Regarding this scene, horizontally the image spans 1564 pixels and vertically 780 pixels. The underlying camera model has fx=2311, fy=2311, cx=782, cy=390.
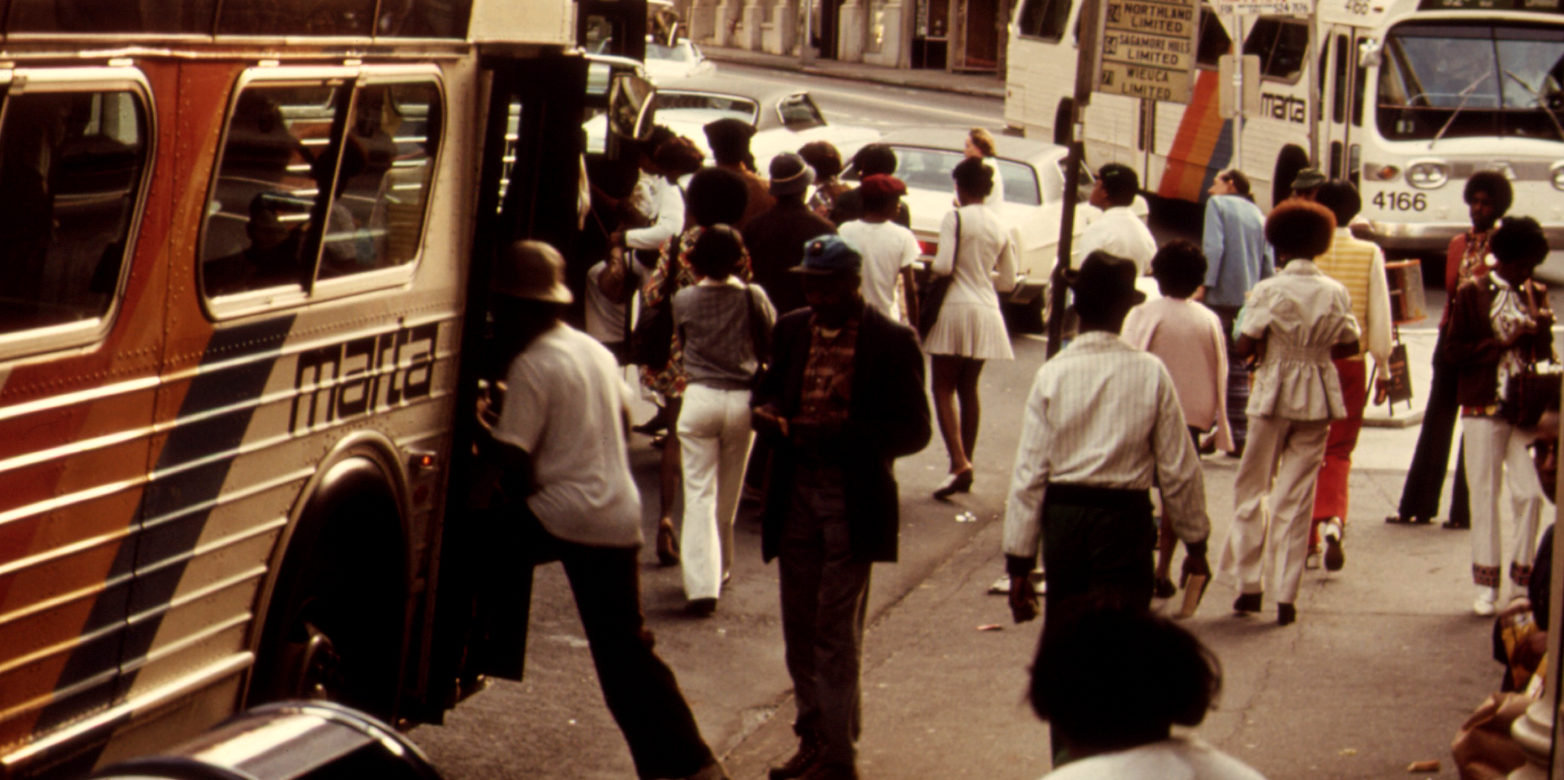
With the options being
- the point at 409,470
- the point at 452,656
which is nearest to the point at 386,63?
the point at 409,470

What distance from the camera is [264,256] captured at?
234 inches

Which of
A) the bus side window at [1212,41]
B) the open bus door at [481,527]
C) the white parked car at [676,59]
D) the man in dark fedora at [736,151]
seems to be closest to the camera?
the open bus door at [481,527]

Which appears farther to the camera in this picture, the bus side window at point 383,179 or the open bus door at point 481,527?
the open bus door at point 481,527

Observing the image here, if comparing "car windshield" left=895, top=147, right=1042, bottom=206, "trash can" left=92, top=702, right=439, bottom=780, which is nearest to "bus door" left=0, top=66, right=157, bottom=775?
"trash can" left=92, top=702, right=439, bottom=780

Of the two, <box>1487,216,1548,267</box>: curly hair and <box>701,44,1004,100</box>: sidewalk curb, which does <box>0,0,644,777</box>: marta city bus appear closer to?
<box>1487,216,1548,267</box>: curly hair

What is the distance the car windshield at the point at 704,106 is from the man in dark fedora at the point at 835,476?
16927 mm

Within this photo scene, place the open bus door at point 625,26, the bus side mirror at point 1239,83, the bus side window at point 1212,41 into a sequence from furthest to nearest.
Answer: the bus side window at point 1212,41, the bus side mirror at point 1239,83, the open bus door at point 625,26

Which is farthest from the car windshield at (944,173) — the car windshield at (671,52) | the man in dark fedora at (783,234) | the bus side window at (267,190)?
the car windshield at (671,52)

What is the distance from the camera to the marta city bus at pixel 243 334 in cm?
496

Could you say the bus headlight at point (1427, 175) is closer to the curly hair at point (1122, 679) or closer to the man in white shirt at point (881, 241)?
the man in white shirt at point (881, 241)

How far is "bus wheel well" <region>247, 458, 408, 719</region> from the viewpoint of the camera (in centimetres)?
625

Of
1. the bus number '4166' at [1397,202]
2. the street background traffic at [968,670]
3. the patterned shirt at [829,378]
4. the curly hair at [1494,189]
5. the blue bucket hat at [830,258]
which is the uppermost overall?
the blue bucket hat at [830,258]

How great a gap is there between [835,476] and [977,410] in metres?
5.17

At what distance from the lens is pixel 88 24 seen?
4934 mm
